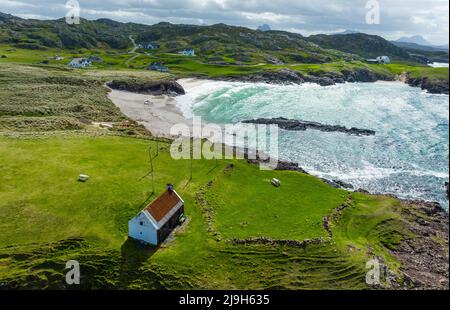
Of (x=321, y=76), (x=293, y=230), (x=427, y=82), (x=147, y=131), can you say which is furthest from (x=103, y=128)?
(x=427, y=82)

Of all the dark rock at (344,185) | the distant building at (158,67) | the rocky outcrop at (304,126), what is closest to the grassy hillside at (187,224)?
the dark rock at (344,185)

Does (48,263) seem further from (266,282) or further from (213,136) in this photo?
(213,136)

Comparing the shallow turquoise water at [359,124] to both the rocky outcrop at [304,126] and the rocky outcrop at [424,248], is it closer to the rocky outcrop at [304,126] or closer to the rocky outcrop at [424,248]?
the rocky outcrop at [304,126]

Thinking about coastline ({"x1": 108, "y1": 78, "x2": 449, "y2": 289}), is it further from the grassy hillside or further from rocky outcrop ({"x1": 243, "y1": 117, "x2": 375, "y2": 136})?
rocky outcrop ({"x1": 243, "y1": 117, "x2": 375, "y2": 136})

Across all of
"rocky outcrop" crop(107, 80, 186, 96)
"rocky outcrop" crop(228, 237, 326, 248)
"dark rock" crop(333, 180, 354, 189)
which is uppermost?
"rocky outcrop" crop(107, 80, 186, 96)

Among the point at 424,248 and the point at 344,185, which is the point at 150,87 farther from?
the point at 424,248

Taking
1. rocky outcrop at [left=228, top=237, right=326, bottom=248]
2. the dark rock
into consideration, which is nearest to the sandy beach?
the dark rock
